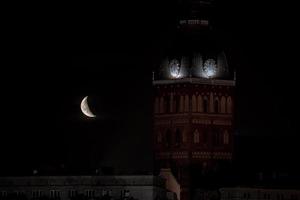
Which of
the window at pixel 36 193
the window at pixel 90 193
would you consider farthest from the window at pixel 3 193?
the window at pixel 90 193

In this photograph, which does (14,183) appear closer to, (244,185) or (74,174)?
(74,174)

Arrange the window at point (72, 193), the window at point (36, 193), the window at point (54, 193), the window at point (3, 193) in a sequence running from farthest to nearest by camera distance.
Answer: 1. the window at point (3, 193)
2. the window at point (36, 193)
3. the window at point (54, 193)
4. the window at point (72, 193)

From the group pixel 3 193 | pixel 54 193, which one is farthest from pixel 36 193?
pixel 3 193

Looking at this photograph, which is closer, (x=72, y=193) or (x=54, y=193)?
(x=72, y=193)

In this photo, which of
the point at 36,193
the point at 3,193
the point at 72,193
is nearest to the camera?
the point at 72,193

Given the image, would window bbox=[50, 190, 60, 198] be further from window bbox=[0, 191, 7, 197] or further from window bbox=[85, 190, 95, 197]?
window bbox=[0, 191, 7, 197]

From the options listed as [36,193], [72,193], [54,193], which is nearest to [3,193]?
[36,193]

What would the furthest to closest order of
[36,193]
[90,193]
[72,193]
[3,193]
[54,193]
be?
[3,193], [36,193], [54,193], [72,193], [90,193]

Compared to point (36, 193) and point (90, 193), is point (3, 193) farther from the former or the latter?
point (90, 193)

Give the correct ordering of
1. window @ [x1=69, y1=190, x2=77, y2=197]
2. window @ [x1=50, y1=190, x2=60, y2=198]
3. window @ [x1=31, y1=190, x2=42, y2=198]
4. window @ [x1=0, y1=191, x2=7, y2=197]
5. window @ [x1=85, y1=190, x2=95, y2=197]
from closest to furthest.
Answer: window @ [x1=85, y1=190, x2=95, y2=197]
window @ [x1=69, y1=190, x2=77, y2=197]
window @ [x1=50, y1=190, x2=60, y2=198]
window @ [x1=31, y1=190, x2=42, y2=198]
window @ [x1=0, y1=191, x2=7, y2=197]

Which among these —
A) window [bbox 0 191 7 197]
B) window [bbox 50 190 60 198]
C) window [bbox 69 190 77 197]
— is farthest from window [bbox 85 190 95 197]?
window [bbox 0 191 7 197]

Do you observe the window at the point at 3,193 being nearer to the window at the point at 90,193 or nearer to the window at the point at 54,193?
the window at the point at 54,193

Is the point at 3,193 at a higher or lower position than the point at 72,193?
higher

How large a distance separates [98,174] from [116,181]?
2.31 meters
